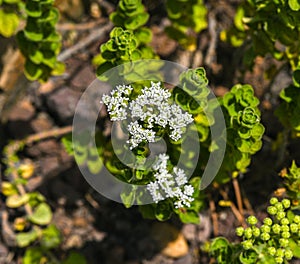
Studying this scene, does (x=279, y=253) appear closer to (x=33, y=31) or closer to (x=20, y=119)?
(x=33, y=31)

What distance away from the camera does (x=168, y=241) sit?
11.8ft

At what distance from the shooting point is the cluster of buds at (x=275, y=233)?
2434 millimetres

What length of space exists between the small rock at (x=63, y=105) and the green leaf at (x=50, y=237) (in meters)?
0.79

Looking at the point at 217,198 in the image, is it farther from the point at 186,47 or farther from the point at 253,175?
the point at 186,47

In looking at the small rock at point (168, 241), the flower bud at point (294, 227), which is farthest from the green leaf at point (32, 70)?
the flower bud at point (294, 227)

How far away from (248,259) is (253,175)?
1.13 m

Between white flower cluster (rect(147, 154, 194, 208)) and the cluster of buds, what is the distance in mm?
296

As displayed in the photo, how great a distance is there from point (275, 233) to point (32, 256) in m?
1.79

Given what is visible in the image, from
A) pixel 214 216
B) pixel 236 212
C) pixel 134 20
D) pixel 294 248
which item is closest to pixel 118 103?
pixel 134 20

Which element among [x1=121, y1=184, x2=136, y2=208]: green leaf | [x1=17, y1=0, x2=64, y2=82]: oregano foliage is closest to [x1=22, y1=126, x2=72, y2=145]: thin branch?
[x1=17, y1=0, x2=64, y2=82]: oregano foliage

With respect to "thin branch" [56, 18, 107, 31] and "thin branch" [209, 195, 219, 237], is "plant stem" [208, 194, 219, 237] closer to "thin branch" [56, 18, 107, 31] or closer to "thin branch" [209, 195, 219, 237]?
"thin branch" [209, 195, 219, 237]

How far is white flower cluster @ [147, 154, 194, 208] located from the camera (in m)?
2.54

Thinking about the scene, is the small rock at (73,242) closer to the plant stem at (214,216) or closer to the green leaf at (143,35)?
the plant stem at (214,216)

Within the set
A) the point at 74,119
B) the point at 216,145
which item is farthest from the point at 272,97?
the point at 74,119
